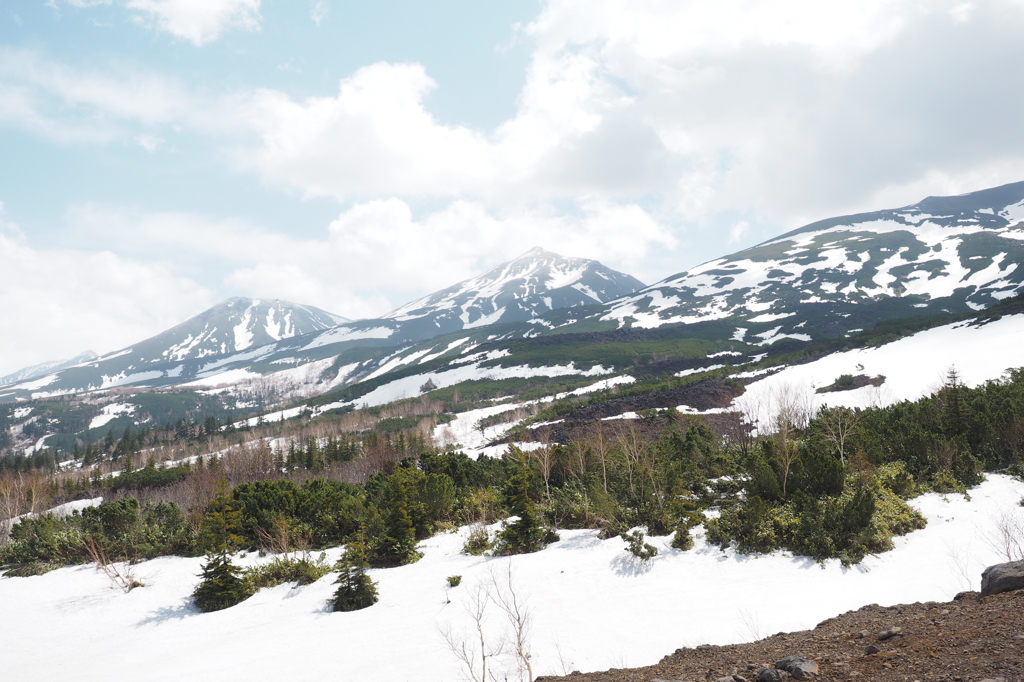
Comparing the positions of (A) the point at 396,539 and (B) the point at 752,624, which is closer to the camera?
(B) the point at 752,624

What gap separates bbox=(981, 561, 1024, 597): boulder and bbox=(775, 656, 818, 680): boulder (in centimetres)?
419

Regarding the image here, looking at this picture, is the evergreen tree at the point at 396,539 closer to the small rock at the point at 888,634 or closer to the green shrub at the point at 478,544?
the green shrub at the point at 478,544

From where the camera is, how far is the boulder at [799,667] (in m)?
6.55

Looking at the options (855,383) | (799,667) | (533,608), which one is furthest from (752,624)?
(855,383)

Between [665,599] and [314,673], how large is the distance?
8.93 m

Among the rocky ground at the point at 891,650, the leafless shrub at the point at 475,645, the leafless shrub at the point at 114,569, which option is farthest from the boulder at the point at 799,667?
the leafless shrub at the point at 114,569

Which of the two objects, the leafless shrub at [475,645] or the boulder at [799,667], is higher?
the boulder at [799,667]

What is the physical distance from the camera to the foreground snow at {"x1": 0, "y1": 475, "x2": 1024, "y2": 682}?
10984mm

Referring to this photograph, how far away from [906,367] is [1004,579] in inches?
2362

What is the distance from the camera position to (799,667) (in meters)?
6.63

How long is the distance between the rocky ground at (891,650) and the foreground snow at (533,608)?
1.57m

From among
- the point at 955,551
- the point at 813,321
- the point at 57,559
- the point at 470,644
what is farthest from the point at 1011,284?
the point at 57,559

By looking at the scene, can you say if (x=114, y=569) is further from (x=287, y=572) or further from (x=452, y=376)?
(x=452, y=376)

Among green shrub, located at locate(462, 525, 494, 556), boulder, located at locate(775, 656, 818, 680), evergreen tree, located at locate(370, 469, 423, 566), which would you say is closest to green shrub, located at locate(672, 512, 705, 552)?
green shrub, located at locate(462, 525, 494, 556)
